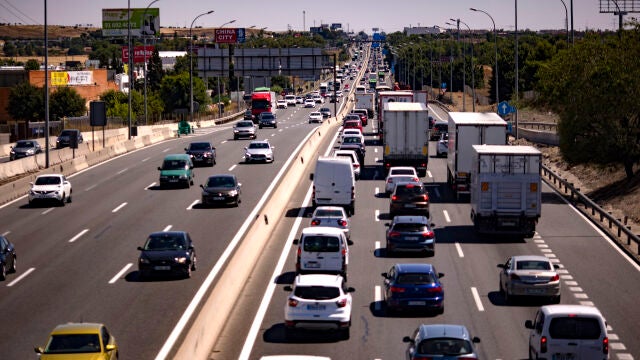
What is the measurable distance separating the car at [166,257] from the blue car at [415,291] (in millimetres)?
8100

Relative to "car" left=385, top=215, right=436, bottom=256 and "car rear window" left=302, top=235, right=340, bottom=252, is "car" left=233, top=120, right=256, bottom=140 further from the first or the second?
"car rear window" left=302, top=235, right=340, bottom=252

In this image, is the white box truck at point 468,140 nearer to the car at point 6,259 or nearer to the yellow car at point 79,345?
the car at point 6,259

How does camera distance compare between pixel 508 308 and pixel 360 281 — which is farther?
pixel 360 281

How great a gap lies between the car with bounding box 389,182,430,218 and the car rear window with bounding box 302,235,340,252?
14.1 meters

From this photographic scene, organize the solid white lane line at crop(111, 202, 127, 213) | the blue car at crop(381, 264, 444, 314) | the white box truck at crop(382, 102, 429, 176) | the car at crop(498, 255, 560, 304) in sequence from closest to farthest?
the blue car at crop(381, 264, 444, 314)
the car at crop(498, 255, 560, 304)
the solid white lane line at crop(111, 202, 127, 213)
the white box truck at crop(382, 102, 429, 176)

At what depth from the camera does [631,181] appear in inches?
2490

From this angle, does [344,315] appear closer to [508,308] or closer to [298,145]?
[508,308]

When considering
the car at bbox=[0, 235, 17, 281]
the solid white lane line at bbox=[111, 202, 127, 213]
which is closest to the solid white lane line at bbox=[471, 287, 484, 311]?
the car at bbox=[0, 235, 17, 281]

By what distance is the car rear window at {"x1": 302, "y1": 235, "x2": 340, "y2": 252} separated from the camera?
3462cm

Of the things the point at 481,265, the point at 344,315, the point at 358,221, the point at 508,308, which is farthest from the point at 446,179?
the point at 344,315

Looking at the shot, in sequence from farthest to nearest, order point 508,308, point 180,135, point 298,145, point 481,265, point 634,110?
1. point 180,135
2. point 298,145
3. point 634,110
4. point 481,265
5. point 508,308

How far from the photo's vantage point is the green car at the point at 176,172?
58.7 metres

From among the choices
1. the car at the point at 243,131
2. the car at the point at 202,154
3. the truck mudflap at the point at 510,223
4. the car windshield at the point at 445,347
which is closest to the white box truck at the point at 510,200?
the truck mudflap at the point at 510,223

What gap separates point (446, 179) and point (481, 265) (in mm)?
26434
